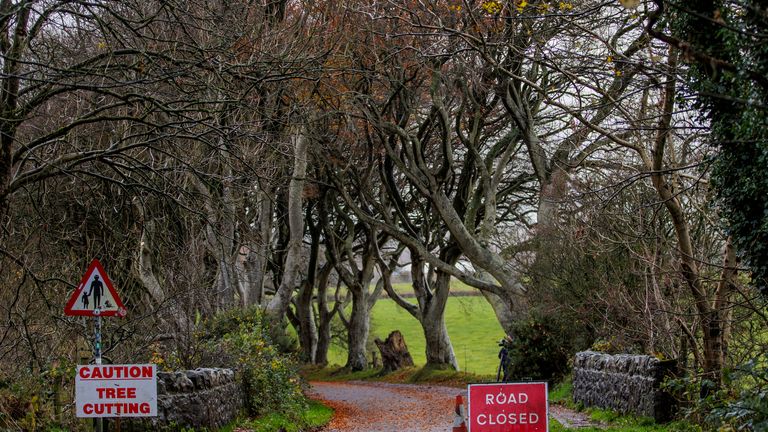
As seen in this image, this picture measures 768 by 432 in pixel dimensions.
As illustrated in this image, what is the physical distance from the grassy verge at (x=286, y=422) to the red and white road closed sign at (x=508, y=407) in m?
6.44

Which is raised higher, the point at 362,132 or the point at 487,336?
the point at 362,132

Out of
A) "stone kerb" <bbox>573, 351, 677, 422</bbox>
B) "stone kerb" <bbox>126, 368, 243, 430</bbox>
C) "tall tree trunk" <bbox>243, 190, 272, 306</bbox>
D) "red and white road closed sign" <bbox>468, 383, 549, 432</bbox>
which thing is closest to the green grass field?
"tall tree trunk" <bbox>243, 190, 272, 306</bbox>

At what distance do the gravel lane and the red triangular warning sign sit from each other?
9.26 metres

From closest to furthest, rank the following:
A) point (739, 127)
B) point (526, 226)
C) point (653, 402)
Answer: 1. point (739, 127)
2. point (653, 402)
3. point (526, 226)

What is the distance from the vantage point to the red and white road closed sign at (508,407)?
1009cm

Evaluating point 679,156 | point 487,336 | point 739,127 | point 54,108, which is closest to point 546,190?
point 679,156

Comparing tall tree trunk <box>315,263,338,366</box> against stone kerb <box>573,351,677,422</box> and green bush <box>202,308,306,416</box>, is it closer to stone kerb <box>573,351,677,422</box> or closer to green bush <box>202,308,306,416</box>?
green bush <box>202,308,306,416</box>

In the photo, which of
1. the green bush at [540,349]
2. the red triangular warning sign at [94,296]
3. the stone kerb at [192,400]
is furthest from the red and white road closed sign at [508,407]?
the green bush at [540,349]

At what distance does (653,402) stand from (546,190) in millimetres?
11023

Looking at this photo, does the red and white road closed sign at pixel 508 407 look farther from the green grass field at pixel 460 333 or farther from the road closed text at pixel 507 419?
the green grass field at pixel 460 333

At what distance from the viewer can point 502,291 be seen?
26984 millimetres

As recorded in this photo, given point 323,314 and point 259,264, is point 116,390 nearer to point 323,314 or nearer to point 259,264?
point 259,264

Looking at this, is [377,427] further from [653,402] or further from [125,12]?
[125,12]

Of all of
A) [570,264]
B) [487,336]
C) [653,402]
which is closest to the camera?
[653,402]
